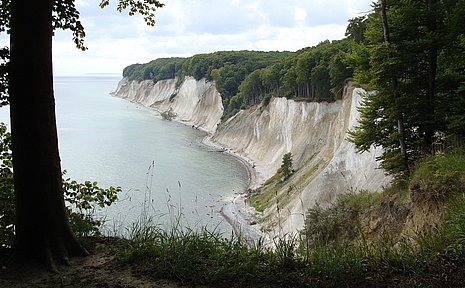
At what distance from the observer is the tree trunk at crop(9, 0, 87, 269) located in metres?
4.63

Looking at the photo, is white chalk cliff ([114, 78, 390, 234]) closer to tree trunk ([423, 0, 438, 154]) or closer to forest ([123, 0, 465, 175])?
forest ([123, 0, 465, 175])

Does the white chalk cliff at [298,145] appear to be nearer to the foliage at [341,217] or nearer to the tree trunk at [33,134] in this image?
the foliage at [341,217]

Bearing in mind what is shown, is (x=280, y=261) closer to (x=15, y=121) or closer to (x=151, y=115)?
(x=15, y=121)

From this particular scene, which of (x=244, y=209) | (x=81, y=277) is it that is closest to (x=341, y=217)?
(x=81, y=277)

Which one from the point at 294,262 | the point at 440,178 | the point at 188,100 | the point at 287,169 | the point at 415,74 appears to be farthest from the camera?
the point at 188,100

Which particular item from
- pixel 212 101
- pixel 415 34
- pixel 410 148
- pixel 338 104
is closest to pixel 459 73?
pixel 415 34

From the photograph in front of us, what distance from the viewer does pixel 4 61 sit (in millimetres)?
5297

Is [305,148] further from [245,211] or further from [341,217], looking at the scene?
[341,217]

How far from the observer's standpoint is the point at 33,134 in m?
4.68

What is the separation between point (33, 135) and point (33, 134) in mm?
11

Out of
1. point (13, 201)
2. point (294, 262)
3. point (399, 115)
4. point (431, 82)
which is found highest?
point (431, 82)

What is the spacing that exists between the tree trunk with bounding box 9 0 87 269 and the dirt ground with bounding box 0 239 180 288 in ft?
0.53

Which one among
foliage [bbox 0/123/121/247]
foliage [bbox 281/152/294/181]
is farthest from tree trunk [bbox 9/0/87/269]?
foliage [bbox 281/152/294/181]

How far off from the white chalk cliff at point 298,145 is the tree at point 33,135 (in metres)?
2.67
